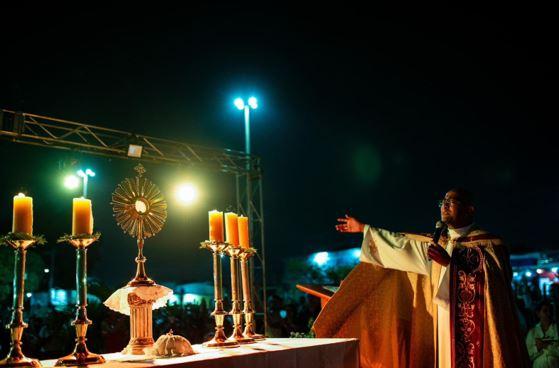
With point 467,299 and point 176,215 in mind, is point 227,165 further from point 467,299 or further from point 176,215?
point 176,215

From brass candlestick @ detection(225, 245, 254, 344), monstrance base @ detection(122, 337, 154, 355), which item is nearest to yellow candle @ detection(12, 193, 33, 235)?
monstrance base @ detection(122, 337, 154, 355)

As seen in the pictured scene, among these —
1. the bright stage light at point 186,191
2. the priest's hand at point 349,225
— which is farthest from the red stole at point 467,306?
the bright stage light at point 186,191

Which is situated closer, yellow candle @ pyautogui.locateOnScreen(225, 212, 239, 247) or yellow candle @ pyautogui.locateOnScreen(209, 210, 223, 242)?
yellow candle @ pyautogui.locateOnScreen(209, 210, 223, 242)

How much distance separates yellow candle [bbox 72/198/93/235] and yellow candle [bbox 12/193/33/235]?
224mm

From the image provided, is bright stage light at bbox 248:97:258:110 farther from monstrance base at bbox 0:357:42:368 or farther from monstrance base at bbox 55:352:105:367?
monstrance base at bbox 0:357:42:368

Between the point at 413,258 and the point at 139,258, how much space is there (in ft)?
7.73

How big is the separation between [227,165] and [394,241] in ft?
22.4

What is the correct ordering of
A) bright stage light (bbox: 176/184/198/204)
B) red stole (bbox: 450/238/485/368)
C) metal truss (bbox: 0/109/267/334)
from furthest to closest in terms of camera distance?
bright stage light (bbox: 176/184/198/204)
metal truss (bbox: 0/109/267/334)
red stole (bbox: 450/238/485/368)

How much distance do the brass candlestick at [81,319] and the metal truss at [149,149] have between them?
19.6 ft

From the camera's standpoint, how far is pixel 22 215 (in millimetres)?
3043

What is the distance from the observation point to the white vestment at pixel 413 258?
4.82 meters

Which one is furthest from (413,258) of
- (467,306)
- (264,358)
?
(264,358)

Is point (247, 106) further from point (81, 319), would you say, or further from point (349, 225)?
point (81, 319)

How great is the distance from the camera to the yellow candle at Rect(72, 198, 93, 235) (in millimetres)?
3184
